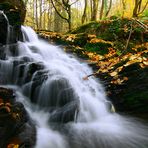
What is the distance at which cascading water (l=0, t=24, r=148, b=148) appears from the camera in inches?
189

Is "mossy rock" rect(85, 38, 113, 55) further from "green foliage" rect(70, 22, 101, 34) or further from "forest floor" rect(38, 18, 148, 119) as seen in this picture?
"green foliage" rect(70, 22, 101, 34)

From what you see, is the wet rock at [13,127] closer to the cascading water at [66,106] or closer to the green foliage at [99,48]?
the cascading water at [66,106]

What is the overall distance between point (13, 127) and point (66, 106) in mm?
1909

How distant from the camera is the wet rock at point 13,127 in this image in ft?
12.6

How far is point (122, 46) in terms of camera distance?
9.72 metres

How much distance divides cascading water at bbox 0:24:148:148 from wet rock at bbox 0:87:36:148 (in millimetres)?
296

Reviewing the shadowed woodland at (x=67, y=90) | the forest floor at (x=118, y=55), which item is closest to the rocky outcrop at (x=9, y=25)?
the shadowed woodland at (x=67, y=90)

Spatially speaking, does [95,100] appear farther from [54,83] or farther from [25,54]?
[25,54]

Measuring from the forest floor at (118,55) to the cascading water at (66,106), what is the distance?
0.37 meters

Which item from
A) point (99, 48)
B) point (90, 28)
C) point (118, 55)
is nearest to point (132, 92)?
point (118, 55)

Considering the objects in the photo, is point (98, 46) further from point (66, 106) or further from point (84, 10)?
point (84, 10)

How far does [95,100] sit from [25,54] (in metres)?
2.92

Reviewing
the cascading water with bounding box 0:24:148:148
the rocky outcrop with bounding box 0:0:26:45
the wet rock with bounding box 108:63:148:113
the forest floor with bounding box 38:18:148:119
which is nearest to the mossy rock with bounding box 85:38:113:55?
the forest floor with bounding box 38:18:148:119

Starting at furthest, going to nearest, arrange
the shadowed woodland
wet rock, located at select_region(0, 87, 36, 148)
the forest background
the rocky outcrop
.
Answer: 1. the forest background
2. the rocky outcrop
3. the shadowed woodland
4. wet rock, located at select_region(0, 87, 36, 148)
